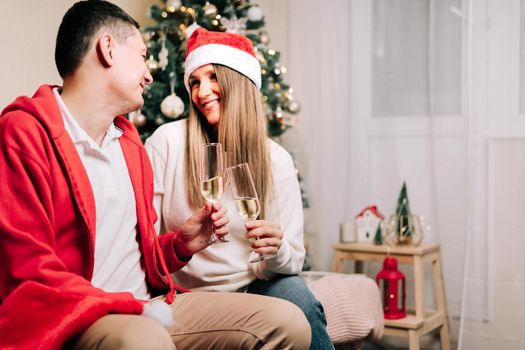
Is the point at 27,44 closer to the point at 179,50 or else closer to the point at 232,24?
the point at 179,50

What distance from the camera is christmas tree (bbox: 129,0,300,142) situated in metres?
2.99

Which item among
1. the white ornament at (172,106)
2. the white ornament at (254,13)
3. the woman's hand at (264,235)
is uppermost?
the white ornament at (254,13)

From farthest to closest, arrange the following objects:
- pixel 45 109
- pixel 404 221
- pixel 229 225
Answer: pixel 404 221 < pixel 229 225 < pixel 45 109

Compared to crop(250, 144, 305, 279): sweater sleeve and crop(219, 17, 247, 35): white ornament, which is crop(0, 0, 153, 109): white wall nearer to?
crop(219, 17, 247, 35): white ornament

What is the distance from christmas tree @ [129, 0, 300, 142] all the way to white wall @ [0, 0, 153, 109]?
1.33 feet

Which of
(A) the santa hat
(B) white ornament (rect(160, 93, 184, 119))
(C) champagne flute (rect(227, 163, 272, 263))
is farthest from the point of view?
(B) white ornament (rect(160, 93, 184, 119))

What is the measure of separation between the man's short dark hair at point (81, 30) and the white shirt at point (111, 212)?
0.27 ft

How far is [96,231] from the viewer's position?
1.60 m

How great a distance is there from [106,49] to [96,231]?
45 cm

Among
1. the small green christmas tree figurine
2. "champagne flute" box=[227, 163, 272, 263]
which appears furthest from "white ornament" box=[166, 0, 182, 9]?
"champagne flute" box=[227, 163, 272, 263]

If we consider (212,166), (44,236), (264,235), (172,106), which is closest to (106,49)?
(212,166)

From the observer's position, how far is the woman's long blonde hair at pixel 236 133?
2123 mm

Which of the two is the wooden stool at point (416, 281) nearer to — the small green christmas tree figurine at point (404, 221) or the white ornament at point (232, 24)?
the small green christmas tree figurine at point (404, 221)

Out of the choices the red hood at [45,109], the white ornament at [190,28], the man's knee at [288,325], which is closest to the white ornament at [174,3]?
the white ornament at [190,28]
